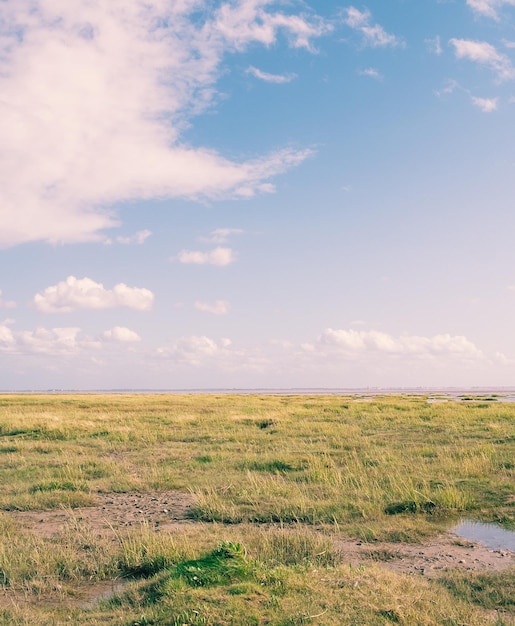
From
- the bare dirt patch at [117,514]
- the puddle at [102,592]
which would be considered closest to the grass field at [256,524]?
the puddle at [102,592]

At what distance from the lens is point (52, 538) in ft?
31.8

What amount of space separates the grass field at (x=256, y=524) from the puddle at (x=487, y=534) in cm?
49

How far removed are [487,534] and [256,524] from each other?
14.2 ft

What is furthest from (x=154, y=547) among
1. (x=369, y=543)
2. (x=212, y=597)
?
(x=369, y=543)

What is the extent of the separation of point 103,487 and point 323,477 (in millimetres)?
5735

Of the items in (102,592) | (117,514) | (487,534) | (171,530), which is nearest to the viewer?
(102,592)

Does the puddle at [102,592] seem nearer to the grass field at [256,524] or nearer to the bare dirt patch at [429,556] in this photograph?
the grass field at [256,524]

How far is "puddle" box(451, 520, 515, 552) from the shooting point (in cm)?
944

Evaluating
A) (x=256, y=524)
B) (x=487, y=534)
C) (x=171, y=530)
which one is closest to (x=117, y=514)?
(x=171, y=530)

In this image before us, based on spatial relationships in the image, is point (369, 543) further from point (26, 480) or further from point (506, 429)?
point (506, 429)

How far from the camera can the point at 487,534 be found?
33.0 feet

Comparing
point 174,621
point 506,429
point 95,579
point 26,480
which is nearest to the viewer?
point 174,621

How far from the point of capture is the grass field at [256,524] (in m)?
6.38

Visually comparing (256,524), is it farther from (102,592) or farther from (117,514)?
(102,592)
